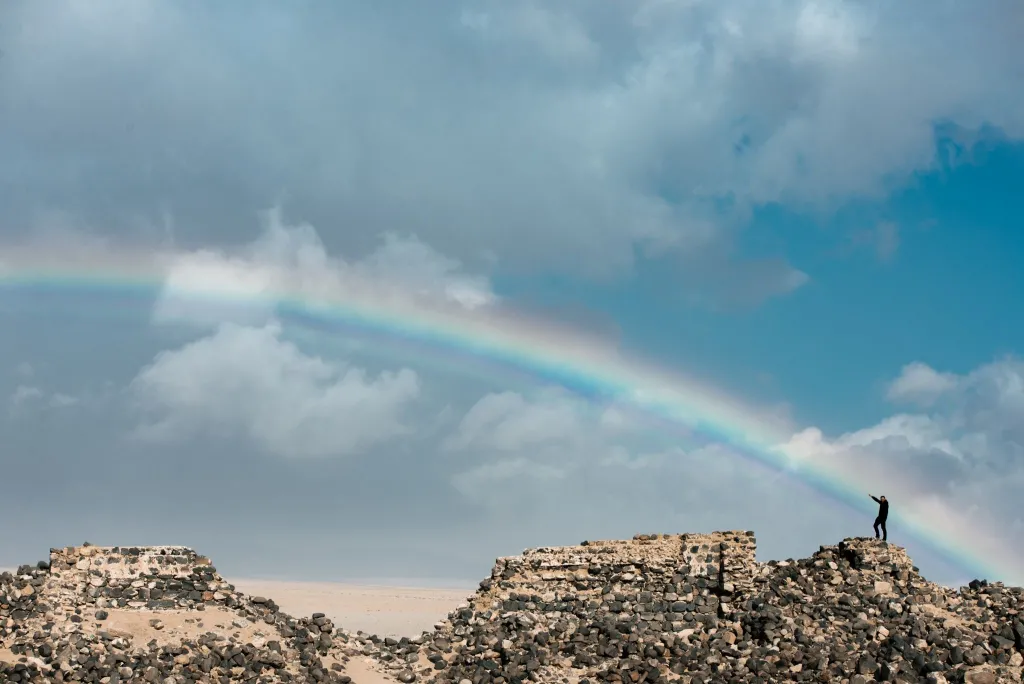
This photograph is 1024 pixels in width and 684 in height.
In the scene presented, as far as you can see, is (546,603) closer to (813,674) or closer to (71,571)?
(813,674)

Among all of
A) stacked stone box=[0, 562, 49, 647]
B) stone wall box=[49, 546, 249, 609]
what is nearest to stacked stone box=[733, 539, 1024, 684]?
stone wall box=[49, 546, 249, 609]

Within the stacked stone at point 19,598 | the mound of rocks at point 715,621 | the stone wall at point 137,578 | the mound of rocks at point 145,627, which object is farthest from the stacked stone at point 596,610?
the stacked stone at point 19,598

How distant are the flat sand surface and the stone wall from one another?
19.7m

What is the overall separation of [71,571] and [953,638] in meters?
21.2

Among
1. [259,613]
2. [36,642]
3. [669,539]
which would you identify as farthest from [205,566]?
[669,539]

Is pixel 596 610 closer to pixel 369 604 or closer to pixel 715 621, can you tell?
pixel 715 621

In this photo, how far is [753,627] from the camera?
27.4 meters

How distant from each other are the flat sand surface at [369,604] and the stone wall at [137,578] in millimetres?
19713

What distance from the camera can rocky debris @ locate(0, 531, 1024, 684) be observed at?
2556 cm

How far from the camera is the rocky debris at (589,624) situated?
83.9 ft

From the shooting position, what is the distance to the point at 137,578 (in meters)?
29.6


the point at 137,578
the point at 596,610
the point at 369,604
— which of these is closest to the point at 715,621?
the point at 596,610

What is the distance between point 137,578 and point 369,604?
47.3 m

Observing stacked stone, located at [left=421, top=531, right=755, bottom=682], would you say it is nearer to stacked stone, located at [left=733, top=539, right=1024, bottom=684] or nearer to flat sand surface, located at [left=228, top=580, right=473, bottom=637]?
stacked stone, located at [left=733, top=539, right=1024, bottom=684]
